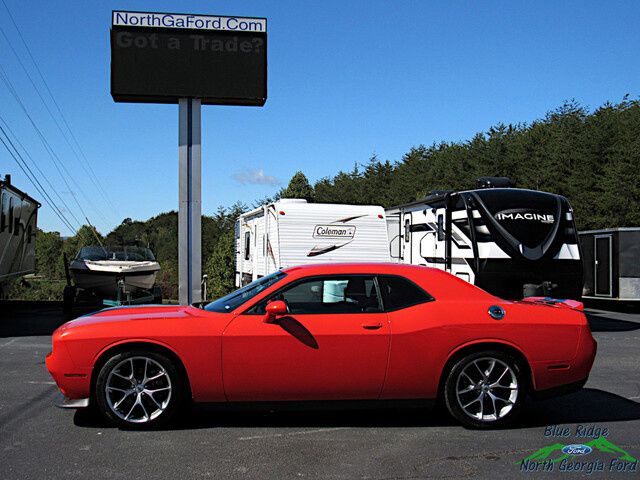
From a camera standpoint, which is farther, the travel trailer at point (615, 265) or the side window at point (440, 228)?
the travel trailer at point (615, 265)

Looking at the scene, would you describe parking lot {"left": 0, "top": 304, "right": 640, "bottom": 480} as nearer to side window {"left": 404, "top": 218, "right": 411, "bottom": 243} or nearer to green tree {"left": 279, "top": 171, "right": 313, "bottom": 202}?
side window {"left": 404, "top": 218, "right": 411, "bottom": 243}

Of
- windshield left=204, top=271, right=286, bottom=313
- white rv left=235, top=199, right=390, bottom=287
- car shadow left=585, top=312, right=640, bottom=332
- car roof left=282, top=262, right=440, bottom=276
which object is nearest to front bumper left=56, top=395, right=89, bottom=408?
windshield left=204, top=271, right=286, bottom=313

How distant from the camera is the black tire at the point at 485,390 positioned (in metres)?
5.86

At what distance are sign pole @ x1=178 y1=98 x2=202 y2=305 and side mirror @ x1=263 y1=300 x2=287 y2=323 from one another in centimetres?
1036

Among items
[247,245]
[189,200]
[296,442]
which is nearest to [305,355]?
[296,442]

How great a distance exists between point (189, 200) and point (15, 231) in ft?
14.1

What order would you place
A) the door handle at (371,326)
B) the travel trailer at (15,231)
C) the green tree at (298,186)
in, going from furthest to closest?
the green tree at (298,186)
the travel trailer at (15,231)
the door handle at (371,326)

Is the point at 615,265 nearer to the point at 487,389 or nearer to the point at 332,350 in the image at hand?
the point at 487,389

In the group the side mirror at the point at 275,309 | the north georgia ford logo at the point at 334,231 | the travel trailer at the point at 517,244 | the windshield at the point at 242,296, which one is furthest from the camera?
the north georgia ford logo at the point at 334,231

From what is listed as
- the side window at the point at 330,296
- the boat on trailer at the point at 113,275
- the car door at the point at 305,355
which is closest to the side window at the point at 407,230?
the boat on trailer at the point at 113,275

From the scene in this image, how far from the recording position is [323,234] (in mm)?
14102

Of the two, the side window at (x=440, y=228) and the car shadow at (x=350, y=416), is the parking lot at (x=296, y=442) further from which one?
the side window at (x=440, y=228)

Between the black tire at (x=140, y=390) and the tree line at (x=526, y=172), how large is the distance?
1457cm

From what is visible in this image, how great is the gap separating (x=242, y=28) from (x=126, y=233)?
226ft
